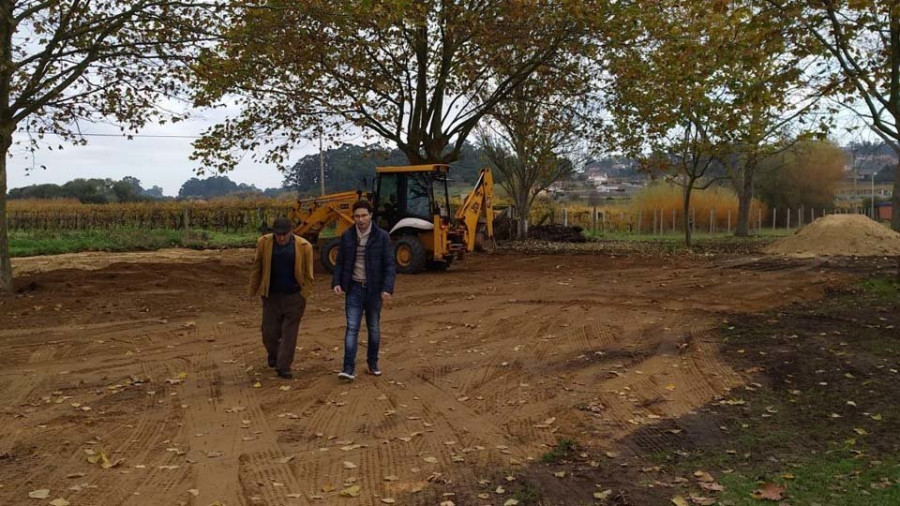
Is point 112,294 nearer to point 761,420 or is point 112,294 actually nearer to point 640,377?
point 640,377

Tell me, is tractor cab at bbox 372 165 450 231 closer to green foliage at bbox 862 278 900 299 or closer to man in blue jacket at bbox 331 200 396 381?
green foliage at bbox 862 278 900 299

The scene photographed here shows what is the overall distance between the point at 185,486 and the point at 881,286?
1314 cm

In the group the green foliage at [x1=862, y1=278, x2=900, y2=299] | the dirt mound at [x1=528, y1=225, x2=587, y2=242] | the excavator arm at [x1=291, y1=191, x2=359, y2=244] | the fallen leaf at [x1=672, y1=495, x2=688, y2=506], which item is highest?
the excavator arm at [x1=291, y1=191, x2=359, y2=244]

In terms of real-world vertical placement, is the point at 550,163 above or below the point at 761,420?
above

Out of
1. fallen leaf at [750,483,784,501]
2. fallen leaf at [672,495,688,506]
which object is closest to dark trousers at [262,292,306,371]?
fallen leaf at [672,495,688,506]

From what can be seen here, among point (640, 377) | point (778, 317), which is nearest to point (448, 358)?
point (640, 377)

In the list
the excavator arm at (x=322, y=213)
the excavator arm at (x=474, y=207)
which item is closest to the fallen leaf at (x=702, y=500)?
the excavator arm at (x=474, y=207)

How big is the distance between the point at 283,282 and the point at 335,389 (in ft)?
4.45

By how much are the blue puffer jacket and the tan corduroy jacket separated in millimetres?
429

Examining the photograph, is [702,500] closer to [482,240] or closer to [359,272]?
[359,272]

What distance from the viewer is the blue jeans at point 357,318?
7949 mm

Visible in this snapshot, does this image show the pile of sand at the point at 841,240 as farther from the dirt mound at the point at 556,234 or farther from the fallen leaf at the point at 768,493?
the fallen leaf at the point at 768,493

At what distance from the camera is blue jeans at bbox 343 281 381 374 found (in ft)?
26.1

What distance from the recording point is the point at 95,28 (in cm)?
1291
